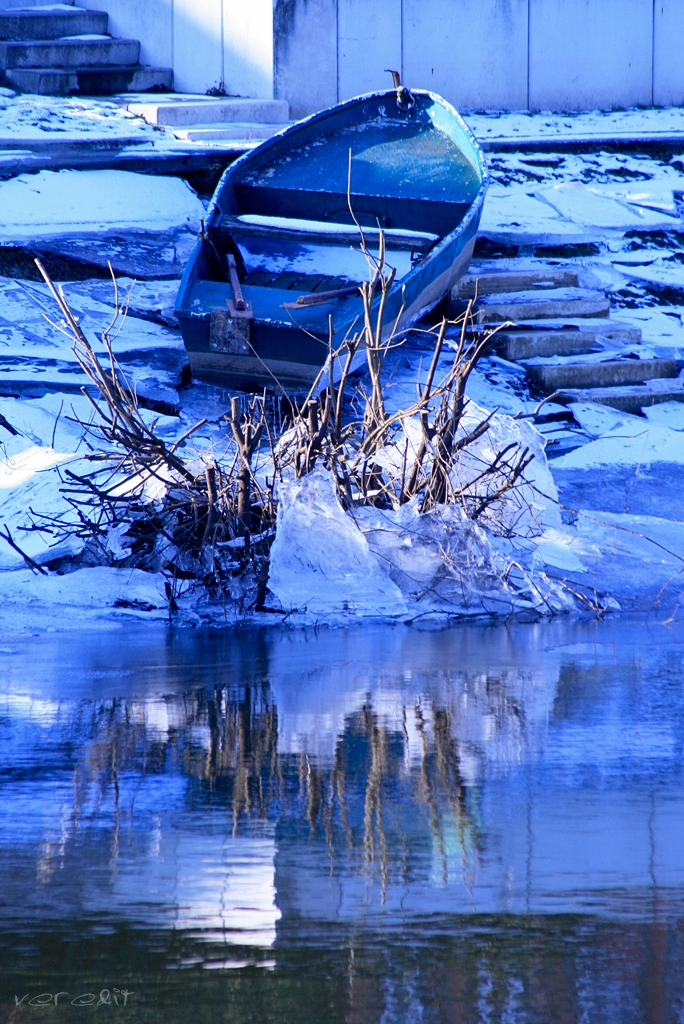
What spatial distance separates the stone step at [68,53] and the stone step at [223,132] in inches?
105

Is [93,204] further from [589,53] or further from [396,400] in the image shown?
[589,53]

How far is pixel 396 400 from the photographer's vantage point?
23.9 feet

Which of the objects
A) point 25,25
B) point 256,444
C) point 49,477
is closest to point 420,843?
point 256,444

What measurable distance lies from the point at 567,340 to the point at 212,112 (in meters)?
5.23

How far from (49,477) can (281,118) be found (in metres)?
7.47

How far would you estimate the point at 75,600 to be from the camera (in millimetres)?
4754

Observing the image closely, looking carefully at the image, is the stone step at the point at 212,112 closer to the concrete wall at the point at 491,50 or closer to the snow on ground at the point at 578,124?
the concrete wall at the point at 491,50

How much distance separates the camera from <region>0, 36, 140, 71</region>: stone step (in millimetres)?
13062

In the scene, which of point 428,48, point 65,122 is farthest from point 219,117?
point 428,48

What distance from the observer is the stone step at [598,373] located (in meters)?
7.90

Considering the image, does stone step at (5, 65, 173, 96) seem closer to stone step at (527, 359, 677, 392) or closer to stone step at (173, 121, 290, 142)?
stone step at (173, 121, 290, 142)

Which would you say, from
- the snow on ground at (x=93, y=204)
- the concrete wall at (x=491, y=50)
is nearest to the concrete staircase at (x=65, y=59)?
the concrete wall at (x=491, y=50)

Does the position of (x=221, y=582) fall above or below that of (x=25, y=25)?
below

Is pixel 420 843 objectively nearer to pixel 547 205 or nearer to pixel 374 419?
pixel 374 419
